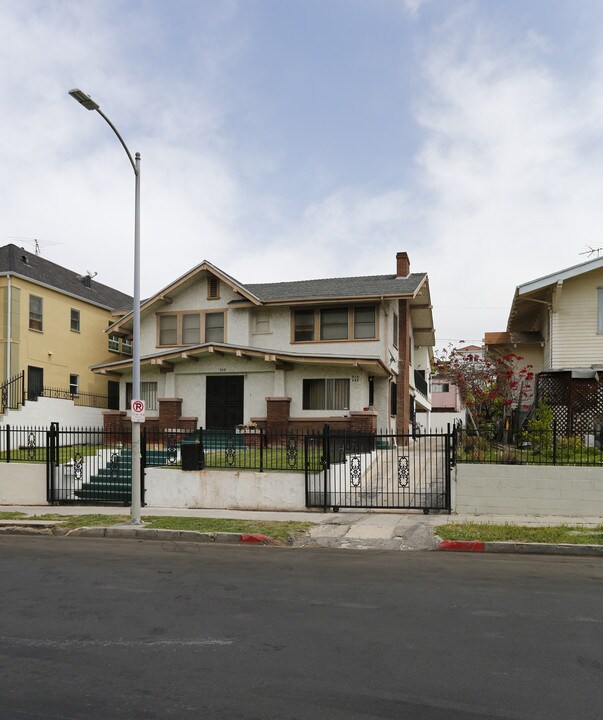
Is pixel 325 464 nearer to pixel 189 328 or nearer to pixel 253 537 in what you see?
pixel 253 537

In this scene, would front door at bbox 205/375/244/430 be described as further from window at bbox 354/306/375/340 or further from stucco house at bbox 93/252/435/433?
window at bbox 354/306/375/340

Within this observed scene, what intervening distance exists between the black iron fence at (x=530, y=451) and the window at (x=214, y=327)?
558 inches

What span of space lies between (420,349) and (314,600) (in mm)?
30934

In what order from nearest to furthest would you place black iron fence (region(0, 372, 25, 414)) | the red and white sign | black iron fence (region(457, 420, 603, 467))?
the red and white sign → black iron fence (region(457, 420, 603, 467)) → black iron fence (region(0, 372, 25, 414))

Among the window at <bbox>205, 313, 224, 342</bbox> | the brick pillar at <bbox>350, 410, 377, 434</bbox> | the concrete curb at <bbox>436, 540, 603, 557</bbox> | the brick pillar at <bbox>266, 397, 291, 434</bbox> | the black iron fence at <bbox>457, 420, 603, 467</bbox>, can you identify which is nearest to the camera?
the concrete curb at <bbox>436, 540, 603, 557</bbox>

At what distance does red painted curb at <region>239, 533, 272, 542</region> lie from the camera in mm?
11953

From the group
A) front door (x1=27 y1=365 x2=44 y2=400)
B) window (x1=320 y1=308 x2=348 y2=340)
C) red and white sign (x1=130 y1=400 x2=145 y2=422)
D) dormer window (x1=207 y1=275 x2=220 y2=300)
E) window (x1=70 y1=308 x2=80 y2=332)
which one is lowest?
red and white sign (x1=130 y1=400 x2=145 y2=422)

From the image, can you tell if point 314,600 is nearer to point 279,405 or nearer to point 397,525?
point 397,525

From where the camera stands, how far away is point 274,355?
24.6 meters

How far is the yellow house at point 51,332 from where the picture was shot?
2805 cm

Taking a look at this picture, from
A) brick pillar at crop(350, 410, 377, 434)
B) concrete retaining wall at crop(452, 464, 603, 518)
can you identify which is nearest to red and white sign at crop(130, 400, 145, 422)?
concrete retaining wall at crop(452, 464, 603, 518)

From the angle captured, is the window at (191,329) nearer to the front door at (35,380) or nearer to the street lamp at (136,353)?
the front door at (35,380)

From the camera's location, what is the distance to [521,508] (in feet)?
45.2

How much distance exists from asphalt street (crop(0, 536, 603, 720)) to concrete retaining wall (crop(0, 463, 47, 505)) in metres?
7.81
